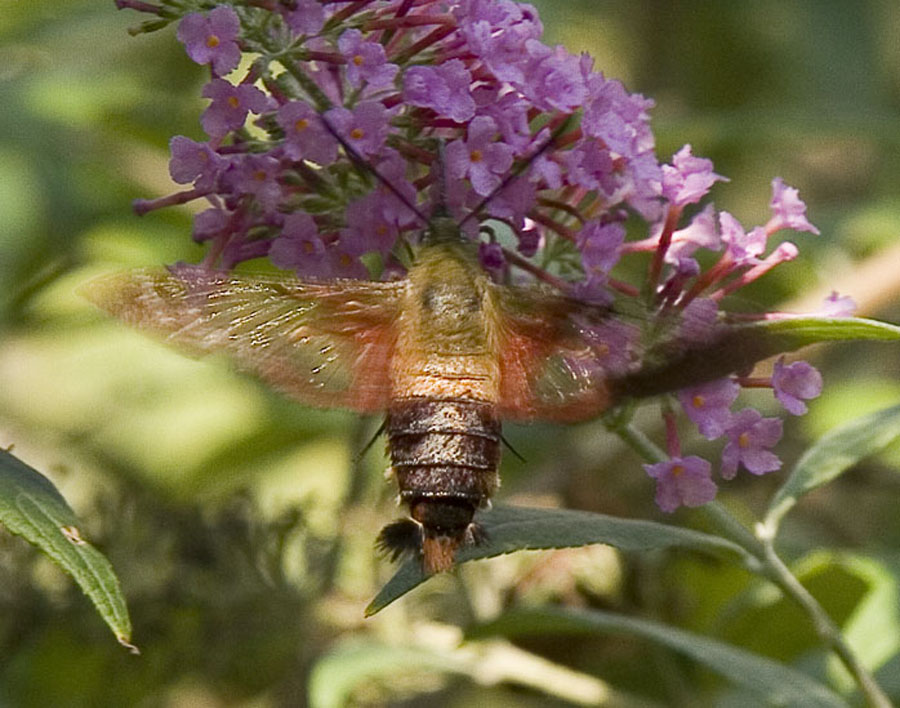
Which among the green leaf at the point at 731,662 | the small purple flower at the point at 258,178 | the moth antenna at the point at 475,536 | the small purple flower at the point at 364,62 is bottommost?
the green leaf at the point at 731,662

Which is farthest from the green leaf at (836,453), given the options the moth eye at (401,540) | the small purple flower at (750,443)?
the moth eye at (401,540)

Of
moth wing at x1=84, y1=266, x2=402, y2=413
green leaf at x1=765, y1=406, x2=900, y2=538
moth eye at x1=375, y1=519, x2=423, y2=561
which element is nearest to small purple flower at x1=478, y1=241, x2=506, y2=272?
moth wing at x1=84, y1=266, x2=402, y2=413

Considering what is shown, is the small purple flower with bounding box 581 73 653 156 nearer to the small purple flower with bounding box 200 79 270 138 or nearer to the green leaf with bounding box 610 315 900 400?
the green leaf with bounding box 610 315 900 400

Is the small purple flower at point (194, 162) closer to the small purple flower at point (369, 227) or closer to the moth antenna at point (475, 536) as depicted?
the small purple flower at point (369, 227)

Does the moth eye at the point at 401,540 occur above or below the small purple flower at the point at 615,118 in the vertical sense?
below

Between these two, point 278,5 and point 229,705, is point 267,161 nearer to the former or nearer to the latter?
point 278,5

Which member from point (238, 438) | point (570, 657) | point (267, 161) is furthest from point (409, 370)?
point (238, 438)

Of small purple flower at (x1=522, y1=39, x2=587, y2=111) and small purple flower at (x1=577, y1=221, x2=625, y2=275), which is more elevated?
small purple flower at (x1=522, y1=39, x2=587, y2=111)
